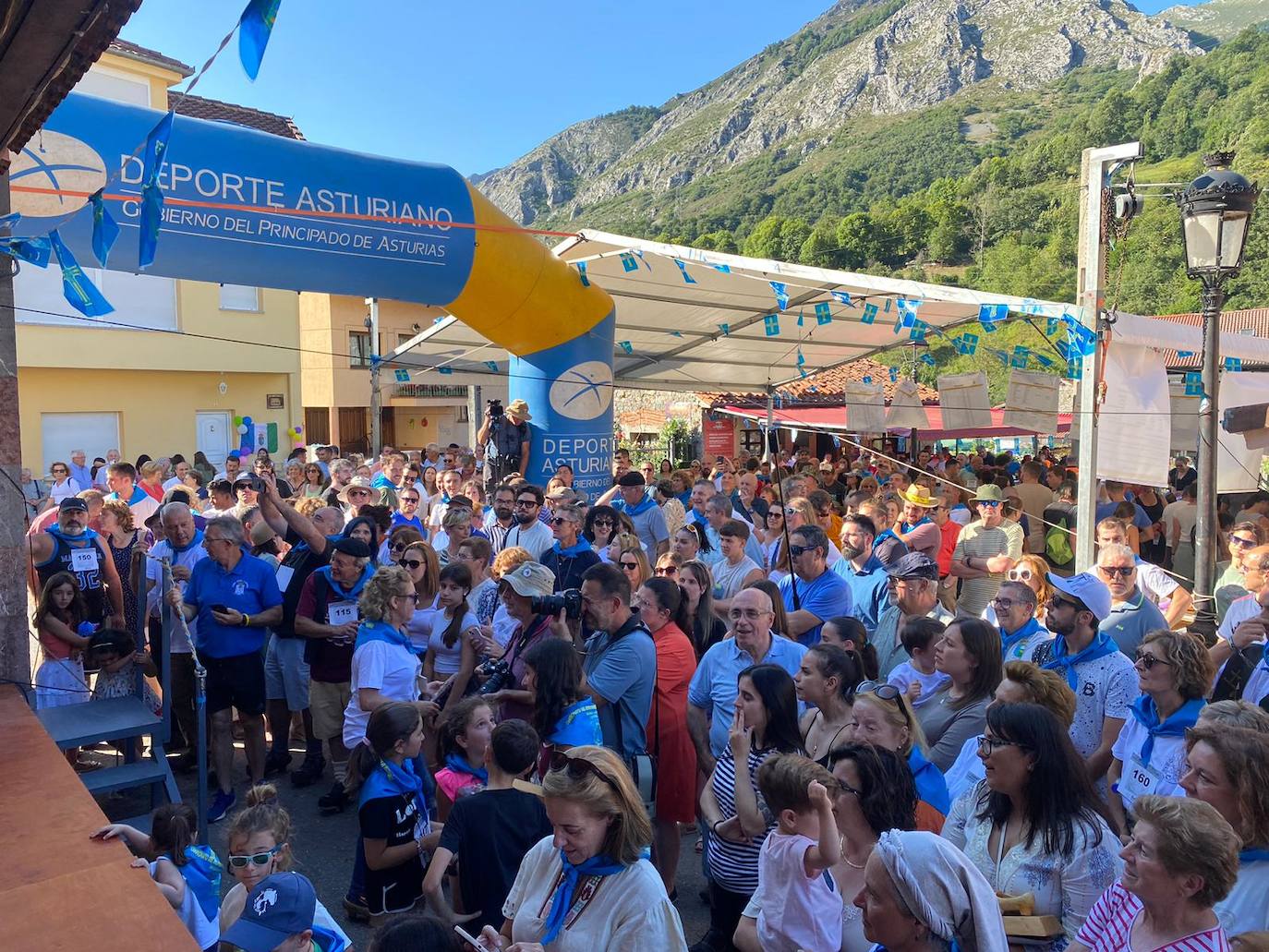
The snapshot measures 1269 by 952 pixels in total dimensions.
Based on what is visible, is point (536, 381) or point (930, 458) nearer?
point (536, 381)

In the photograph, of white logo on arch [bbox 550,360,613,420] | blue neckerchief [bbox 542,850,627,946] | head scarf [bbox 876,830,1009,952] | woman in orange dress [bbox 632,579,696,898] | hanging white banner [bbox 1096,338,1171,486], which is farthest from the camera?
white logo on arch [bbox 550,360,613,420]

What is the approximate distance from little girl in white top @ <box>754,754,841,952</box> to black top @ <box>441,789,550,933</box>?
28.6 inches

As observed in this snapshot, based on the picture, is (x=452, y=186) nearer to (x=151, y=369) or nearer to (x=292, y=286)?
(x=292, y=286)

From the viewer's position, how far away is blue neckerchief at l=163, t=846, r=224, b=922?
2.91 metres

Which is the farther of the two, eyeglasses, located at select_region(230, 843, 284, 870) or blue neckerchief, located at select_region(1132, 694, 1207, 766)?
blue neckerchief, located at select_region(1132, 694, 1207, 766)

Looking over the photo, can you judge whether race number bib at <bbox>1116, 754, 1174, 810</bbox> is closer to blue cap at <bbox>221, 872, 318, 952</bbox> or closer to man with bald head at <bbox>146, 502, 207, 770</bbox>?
blue cap at <bbox>221, 872, 318, 952</bbox>

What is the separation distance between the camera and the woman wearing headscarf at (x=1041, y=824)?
244 centimetres

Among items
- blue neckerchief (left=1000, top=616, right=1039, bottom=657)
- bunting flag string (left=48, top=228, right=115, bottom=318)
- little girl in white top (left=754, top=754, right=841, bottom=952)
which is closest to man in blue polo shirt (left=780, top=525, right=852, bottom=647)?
blue neckerchief (left=1000, top=616, right=1039, bottom=657)

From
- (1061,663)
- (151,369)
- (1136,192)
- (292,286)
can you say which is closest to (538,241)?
(292,286)

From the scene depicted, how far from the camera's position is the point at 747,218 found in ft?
297

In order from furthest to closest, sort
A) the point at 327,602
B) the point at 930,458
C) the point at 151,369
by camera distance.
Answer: the point at 151,369 < the point at 930,458 < the point at 327,602

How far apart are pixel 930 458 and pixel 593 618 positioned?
13.7m

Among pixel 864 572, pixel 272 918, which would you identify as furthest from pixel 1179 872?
pixel 864 572

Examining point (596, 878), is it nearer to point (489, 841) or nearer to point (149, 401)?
point (489, 841)
